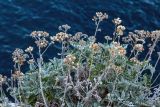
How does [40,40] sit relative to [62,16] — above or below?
below

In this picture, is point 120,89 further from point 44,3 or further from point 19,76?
point 44,3

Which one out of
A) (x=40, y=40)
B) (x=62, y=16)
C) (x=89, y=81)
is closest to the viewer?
(x=40, y=40)

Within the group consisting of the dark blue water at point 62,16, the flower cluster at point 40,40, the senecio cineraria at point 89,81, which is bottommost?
the senecio cineraria at point 89,81

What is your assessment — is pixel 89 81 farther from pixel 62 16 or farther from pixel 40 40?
pixel 62 16

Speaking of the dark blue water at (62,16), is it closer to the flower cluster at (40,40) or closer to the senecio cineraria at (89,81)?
the senecio cineraria at (89,81)

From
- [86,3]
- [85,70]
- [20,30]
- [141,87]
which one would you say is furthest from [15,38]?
[141,87]

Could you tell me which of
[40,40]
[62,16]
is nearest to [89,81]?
[40,40]

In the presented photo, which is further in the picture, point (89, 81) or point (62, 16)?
point (62, 16)

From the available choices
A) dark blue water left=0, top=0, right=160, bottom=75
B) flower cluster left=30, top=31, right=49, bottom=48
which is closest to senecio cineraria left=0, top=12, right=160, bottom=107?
flower cluster left=30, top=31, right=49, bottom=48

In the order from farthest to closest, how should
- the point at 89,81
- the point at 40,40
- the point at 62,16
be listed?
the point at 62,16
the point at 89,81
the point at 40,40

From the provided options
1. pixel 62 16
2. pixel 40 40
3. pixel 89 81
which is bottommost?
pixel 89 81

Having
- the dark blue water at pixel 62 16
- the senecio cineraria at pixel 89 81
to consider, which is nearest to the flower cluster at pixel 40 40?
the senecio cineraria at pixel 89 81
